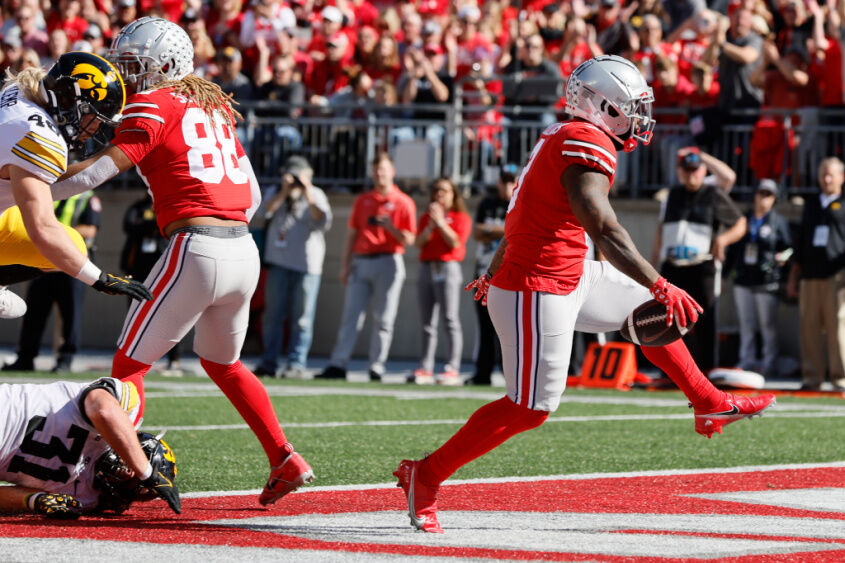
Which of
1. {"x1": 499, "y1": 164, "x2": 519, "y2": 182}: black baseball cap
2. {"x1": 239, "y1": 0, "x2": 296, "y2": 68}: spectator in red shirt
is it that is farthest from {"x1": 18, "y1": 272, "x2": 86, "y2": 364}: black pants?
{"x1": 239, "y1": 0, "x2": 296, "y2": 68}: spectator in red shirt

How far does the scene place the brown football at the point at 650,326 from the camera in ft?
18.5

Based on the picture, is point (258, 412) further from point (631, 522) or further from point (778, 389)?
point (778, 389)

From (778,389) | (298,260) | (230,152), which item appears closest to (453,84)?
(298,260)

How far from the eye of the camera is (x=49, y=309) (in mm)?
13727

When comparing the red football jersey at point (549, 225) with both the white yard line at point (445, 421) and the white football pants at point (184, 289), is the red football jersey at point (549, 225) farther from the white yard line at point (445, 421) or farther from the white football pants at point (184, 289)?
the white yard line at point (445, 421)

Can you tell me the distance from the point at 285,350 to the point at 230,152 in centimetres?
1076

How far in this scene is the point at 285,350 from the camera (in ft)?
54.1

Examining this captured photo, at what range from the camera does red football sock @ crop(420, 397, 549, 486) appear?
17.3ft

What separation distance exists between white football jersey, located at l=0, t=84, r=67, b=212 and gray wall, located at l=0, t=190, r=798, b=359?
408 inches

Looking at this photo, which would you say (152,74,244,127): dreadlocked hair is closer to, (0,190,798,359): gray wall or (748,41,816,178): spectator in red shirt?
(748,41,816,178): spectator in red shirt

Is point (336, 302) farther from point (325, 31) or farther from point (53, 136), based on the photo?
point (53, 136)

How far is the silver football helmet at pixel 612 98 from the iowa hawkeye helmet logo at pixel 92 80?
180 cm

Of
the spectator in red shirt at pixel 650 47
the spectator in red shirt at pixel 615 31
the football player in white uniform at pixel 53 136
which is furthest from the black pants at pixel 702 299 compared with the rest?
the football player in white uniform at pixel 53 136

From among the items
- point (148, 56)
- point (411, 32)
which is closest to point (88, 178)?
point (148, 56)
